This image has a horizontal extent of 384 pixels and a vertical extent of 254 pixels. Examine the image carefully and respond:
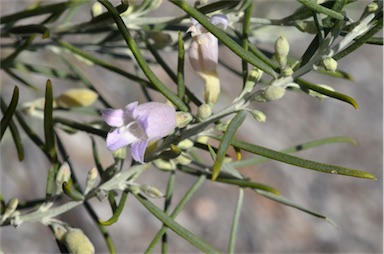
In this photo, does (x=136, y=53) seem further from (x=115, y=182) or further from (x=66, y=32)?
(x=66, y=32)

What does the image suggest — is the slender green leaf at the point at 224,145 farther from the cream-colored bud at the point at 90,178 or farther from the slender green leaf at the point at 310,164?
the cream-colored bud at the point at 90,178

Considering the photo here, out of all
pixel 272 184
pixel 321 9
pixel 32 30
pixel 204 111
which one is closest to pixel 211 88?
pixel 204 111

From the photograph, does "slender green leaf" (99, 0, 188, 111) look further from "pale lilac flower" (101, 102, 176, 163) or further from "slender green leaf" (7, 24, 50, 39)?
"slender green leaf" (7, 24, 50, 39)

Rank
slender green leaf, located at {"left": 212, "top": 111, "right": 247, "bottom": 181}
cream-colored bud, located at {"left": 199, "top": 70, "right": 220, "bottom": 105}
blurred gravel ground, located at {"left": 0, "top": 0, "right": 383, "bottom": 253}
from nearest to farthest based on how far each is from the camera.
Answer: slender green leaf, located at {"left": 212, "top": 111, "right": 247, "bottom": 181} → cream-colored bud, located at {"left": 199, "top": 70, "right": 220, "bottom": 105} → blurred gravel ground, located at {"left": 0, "top": 0, "right": 383, "bottom": 253}

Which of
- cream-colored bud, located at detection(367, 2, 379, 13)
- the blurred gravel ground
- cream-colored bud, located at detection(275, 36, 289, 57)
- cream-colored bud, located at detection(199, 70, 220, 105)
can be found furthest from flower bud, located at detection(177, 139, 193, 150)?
the blurred gravel ground

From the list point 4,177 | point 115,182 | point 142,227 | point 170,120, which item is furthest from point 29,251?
point 170,120

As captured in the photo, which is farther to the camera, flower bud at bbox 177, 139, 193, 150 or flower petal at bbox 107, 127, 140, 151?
flower bud at bbox 177, 139, 193, 150

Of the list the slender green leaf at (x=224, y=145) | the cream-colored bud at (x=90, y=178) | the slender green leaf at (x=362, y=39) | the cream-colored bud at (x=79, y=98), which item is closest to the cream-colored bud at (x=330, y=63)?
the slender green leaf at (x=362, y=39)
